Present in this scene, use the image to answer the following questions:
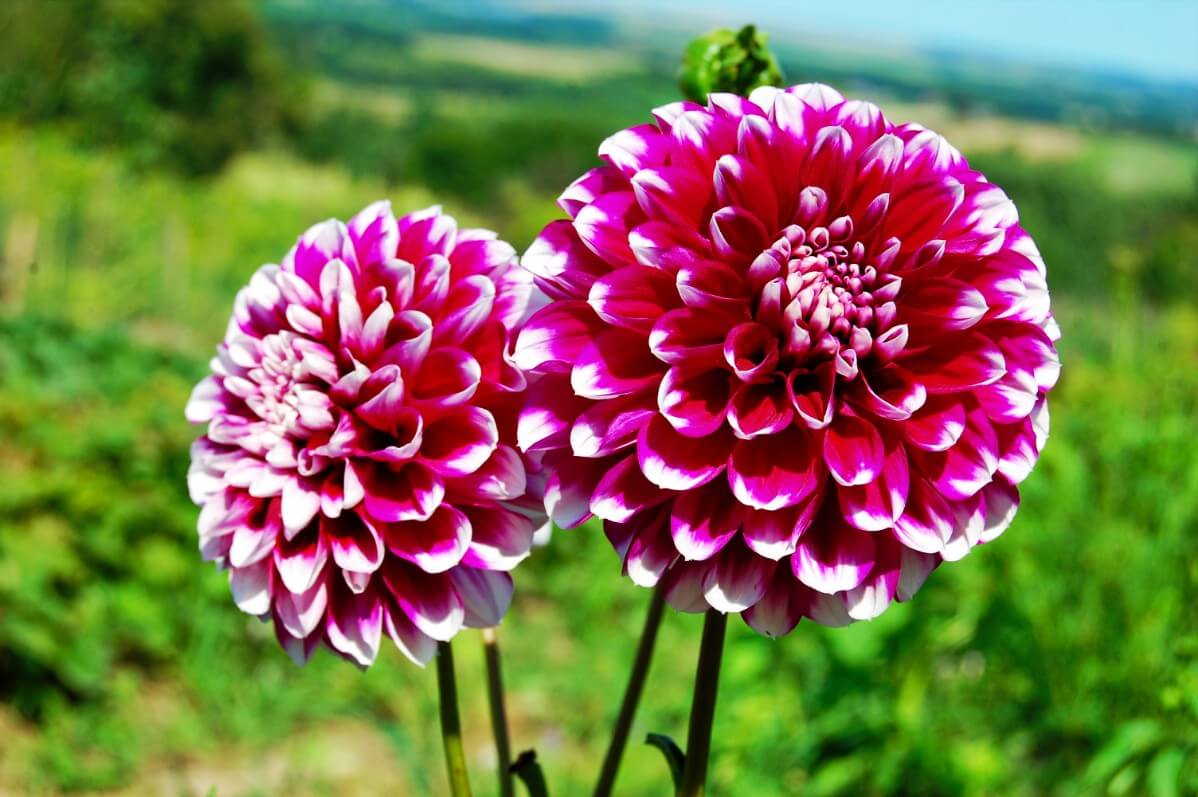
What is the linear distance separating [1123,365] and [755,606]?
443 centimetres

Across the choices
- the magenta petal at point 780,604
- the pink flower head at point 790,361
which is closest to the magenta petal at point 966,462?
the pink flower head at point 790,361

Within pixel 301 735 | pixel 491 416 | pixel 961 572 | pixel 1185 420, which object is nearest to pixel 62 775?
pixel 301 735

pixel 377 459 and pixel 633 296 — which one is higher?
pixel 633 296

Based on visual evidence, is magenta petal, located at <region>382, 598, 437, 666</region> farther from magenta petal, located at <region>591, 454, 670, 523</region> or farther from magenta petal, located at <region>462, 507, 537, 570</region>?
magenta petal, located at <region>591, 454, 670, 523</region>

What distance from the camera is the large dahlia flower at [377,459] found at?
0.82 m

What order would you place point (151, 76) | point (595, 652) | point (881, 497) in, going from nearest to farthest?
point (881, 497), point (595, 652), point (151, 76)

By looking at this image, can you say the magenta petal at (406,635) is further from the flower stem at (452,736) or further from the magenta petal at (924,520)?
the magenta petal at (924,520)

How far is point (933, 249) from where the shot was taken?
72 cm

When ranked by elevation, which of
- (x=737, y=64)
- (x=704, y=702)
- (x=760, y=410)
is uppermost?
(x=737, y=64)

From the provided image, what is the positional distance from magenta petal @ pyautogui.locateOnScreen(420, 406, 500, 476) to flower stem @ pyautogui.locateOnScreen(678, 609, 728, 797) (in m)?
0.21

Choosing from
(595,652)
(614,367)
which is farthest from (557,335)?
(595,652)

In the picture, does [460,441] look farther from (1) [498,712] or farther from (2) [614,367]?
(1) [498,712]

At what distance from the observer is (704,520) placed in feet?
2.34

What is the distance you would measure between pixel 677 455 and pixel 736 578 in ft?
0.30
